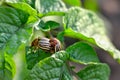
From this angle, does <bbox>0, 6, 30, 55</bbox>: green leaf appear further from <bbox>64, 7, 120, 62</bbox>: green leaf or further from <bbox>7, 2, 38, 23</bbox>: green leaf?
<bbox>64, 7, 120, 62</bbox>: green leaf

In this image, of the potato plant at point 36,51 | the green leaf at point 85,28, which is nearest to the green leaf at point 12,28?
the potato plant at point 36,51

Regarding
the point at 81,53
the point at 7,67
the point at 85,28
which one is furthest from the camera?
the point at 85,28

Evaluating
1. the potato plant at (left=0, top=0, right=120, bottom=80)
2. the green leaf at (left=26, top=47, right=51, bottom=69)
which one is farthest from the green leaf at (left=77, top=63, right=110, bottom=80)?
the green leaf at (left=26, top=47, right=51, bottom=69)

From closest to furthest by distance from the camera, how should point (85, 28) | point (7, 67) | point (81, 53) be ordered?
point (7, 67) → point (81, 53) → point (85, 28)

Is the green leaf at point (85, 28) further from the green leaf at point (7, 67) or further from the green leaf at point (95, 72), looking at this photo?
the green leaf at point (7, 67)

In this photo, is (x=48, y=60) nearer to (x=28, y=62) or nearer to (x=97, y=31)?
(x=28, y=62)

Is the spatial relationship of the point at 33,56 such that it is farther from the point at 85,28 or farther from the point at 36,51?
the point at 85,28

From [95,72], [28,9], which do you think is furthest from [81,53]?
[28,9]
